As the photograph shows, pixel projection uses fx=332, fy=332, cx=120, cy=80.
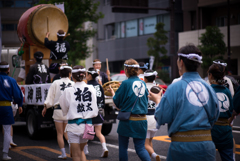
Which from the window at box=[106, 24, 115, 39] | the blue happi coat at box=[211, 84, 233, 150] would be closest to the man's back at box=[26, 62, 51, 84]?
the blue happi coat at box=[211, 84, 233, 150]

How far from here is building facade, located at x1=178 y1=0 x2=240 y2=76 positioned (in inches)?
1036

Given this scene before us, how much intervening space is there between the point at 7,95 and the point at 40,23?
389 cm

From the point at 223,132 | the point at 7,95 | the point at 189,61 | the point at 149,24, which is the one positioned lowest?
the point at 223,132

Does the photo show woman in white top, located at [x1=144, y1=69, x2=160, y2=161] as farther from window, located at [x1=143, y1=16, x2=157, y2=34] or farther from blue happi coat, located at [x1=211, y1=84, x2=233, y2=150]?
window, located at [x1=143, y1=16, x2=157, y2=34]

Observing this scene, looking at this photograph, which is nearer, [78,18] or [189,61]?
[189,61]

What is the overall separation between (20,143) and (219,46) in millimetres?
18133

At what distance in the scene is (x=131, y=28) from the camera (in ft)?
125

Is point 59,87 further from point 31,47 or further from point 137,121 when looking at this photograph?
point 31,47

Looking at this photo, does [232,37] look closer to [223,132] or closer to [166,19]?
[166,19]

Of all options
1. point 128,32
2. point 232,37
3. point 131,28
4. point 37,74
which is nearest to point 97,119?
point 37,74

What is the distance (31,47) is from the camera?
10.3 meters

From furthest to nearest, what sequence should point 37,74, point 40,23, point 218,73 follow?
1. point 40,23
2. point 37,74
3. point 218,73

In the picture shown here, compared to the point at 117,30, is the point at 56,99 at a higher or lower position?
lower

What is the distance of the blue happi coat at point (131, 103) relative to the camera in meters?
5.02
